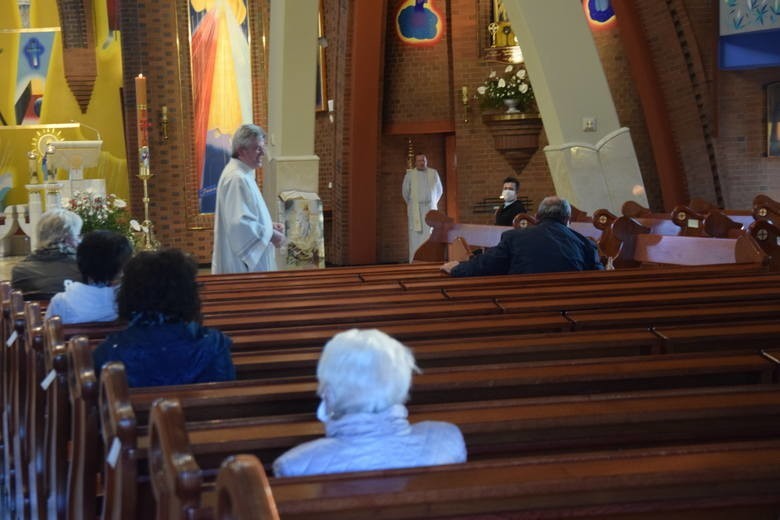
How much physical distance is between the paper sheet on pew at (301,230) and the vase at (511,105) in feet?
14.1

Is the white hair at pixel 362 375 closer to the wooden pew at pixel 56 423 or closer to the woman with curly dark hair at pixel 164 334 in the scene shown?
the woman with curly dark hair at pixel 164 334

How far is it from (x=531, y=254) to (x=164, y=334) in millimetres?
3289

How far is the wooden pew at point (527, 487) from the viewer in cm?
170

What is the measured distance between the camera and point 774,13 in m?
12.3

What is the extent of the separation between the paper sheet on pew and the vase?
169 inches

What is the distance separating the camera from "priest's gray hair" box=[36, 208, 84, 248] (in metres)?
5.12

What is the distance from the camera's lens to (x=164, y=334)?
A: 10.1ft

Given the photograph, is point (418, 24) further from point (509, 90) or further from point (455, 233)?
point (455, 233)

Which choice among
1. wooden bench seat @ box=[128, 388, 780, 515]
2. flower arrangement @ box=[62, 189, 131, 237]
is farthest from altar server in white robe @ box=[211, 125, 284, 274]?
wooden bench seat @ box=[128, 388, 780, 515]

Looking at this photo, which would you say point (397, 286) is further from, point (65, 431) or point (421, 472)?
point (421, 472)

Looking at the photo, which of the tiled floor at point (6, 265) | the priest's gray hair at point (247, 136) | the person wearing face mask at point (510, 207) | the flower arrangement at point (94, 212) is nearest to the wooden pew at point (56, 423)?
the priest's gray hair at point (247, 136)

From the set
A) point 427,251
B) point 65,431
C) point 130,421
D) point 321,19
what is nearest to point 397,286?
point 65,431

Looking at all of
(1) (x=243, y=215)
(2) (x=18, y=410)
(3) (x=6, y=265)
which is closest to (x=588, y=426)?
(2) (x=18, y=410)

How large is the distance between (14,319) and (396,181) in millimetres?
12231
